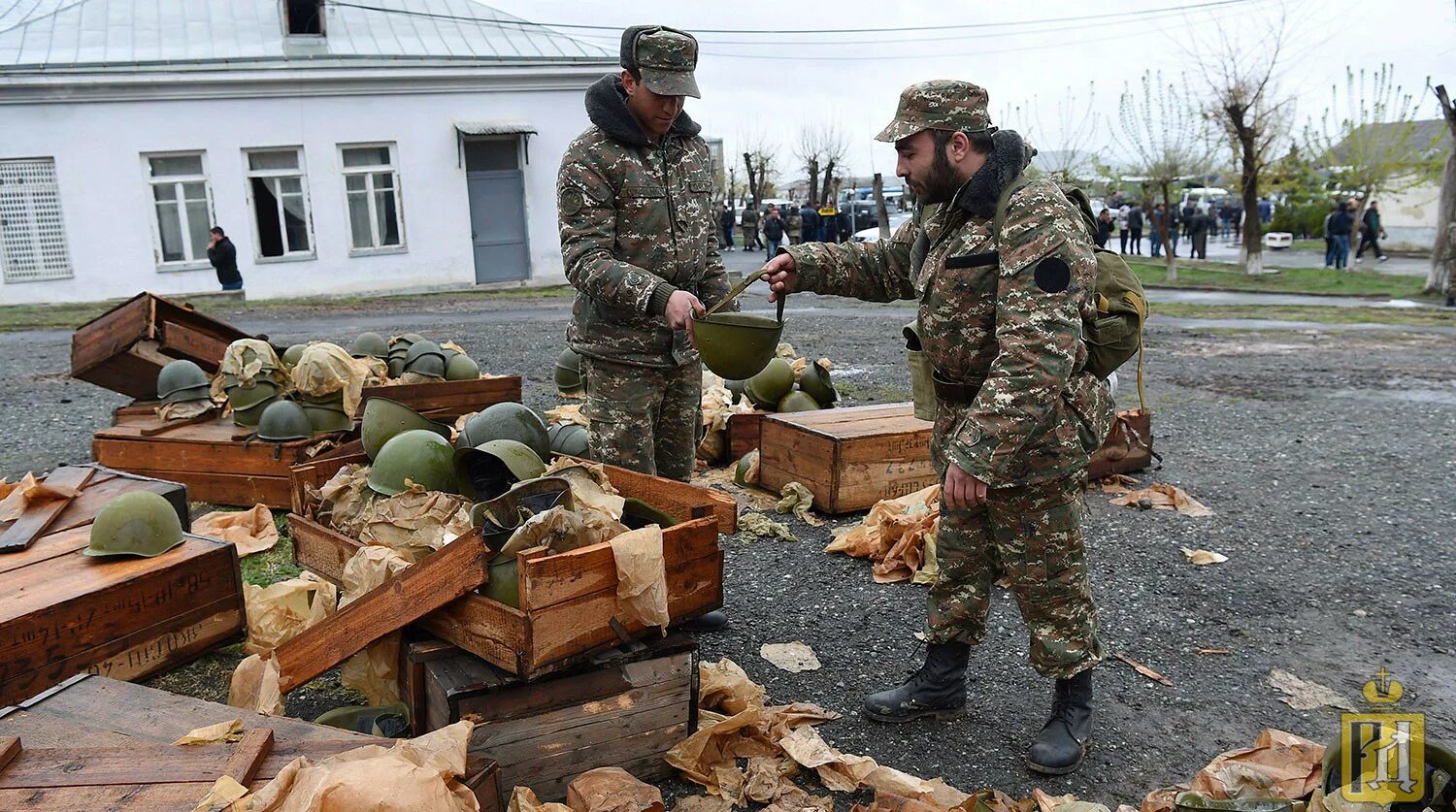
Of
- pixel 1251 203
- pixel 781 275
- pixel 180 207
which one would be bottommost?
pixel 781 275

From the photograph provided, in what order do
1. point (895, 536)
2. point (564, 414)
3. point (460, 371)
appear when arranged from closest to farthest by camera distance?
point (895, 536) → point (460, 371) → point (564, 414)

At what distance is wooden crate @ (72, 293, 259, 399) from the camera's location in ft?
21.7

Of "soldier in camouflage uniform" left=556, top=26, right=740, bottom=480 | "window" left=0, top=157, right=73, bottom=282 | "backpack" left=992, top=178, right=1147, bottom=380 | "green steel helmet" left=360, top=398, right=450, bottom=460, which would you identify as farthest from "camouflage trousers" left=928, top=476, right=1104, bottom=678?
"window" left=0, top=157, right=73, bottom=282

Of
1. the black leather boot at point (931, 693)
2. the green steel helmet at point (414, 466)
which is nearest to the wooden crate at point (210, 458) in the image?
the green steel helmet at point (414, 466)

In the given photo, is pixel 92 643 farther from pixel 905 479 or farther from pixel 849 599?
pixel 905 479

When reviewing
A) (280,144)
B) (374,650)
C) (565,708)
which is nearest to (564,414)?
(374,650)

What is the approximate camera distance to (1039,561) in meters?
3.31

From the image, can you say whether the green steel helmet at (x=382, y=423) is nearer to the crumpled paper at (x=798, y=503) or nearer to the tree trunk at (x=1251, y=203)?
the crumpled paper at (x=798, y=503)

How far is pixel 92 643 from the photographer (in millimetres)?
3670

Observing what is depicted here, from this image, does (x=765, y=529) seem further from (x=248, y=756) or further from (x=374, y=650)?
(x=248, y=756)

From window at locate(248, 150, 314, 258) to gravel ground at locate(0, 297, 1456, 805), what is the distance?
13.6 metres

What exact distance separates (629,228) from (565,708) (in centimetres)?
195

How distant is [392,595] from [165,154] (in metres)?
21.6

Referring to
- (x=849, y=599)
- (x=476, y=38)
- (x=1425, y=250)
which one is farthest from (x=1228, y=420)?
(x=1425, y=250)
